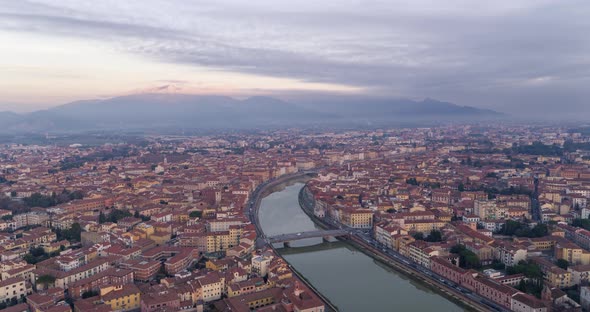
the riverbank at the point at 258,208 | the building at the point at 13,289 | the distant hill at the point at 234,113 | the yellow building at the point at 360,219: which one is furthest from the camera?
the distant hill at the point at 234,113

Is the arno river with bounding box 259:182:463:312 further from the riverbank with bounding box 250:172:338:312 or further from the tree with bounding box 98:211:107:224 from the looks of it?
the tree with bounding box 98:211:107:224

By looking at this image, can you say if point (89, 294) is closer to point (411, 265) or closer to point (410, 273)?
point (410, 273)

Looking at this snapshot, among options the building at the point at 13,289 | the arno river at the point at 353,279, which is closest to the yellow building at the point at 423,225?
the arno river at the point at 353,279

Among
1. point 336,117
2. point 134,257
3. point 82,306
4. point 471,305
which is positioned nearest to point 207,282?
point 82,306

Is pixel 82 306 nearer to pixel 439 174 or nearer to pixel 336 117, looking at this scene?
pixel 439 174

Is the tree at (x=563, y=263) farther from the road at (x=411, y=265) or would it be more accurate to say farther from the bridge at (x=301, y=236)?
the bridge at (x=301, y=236)

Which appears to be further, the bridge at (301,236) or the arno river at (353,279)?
the bridge at (301,236)

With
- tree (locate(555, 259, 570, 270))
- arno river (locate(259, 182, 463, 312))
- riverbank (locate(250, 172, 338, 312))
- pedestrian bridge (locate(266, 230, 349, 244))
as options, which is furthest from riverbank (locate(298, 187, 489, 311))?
tree (locate(555, 259, 570, 270))
